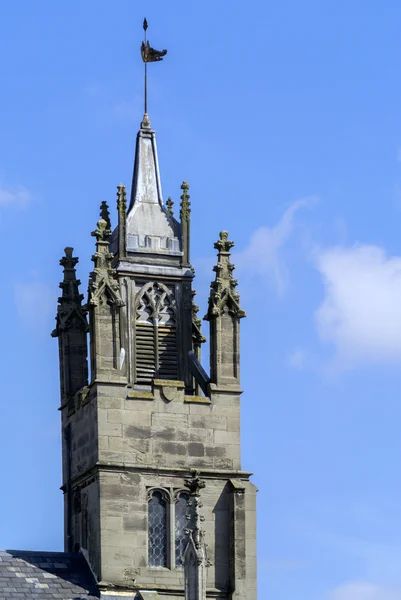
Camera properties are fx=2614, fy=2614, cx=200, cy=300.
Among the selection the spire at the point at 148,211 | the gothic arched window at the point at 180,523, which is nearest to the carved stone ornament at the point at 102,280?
the spire at the point at 148,211

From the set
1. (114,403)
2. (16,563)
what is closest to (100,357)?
(114,403)

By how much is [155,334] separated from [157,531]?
6.28 metres

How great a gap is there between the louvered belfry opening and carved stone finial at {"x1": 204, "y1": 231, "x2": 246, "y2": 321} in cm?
150

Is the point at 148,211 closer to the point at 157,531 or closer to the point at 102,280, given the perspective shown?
the point at 102,280

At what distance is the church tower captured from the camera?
74625 mm

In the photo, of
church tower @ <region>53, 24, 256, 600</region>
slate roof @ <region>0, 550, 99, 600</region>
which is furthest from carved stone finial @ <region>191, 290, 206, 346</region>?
slate roof @ <region>0, 550, 99, 600</region>

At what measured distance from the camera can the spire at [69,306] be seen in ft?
260

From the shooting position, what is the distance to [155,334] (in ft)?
256

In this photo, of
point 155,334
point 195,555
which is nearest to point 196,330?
point 155,334

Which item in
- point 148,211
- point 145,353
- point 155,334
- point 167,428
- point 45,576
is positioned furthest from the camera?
point 148,211

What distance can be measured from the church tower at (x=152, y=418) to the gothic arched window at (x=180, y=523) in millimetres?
29

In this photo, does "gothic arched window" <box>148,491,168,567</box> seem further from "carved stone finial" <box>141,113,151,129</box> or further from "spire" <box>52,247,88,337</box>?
"carved stone finial" <box>141,113,151,129</box>

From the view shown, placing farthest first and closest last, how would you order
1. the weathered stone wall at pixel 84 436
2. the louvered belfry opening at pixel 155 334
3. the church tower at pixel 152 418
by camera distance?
the louvered belfry opening at pixel 155 334 < the weathered stone wall at pixel 84 436 < the church tower at pixel 152 418

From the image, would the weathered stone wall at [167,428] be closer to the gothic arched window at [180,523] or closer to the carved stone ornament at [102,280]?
the gothic arched window at [180,523]
